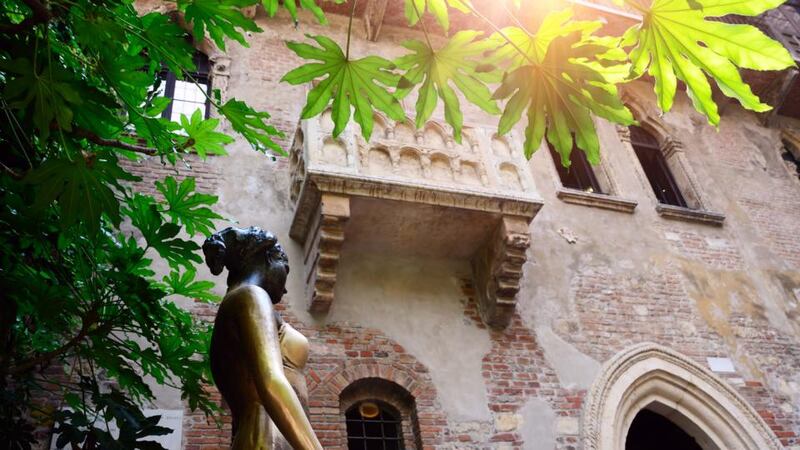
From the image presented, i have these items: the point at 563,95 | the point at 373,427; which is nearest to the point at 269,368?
the point at 563,95

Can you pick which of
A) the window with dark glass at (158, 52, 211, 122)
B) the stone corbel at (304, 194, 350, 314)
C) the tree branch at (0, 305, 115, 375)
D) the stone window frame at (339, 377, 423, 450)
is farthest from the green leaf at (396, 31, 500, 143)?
the window with dark glass at (158, 52, 211, 122)

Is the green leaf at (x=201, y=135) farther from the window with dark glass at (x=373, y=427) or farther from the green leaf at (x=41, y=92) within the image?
the window with dark glass at (x=373, y=427)

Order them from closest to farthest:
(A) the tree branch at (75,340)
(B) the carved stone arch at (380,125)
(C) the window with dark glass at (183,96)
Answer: (A) the tree branch at (75,340) < (B) the carved stone arch at (380,125) < (C) the window with dark glass at (183,96)

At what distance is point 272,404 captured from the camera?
1893mm

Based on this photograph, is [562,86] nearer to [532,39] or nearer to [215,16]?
[532,39]

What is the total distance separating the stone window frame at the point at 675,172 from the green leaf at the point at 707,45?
6981mm

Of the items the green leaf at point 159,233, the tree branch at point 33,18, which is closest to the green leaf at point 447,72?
the tree branch at point 33,18

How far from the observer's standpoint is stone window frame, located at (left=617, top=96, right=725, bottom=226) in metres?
8.47

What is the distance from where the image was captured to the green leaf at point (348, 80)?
2.05 meters

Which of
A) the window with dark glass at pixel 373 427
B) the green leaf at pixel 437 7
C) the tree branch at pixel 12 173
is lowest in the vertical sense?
the green leaf at pixel 437 7

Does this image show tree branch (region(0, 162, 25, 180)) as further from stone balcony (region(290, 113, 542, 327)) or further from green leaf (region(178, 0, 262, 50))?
stone balcony (region(290, 113, 542, 327))

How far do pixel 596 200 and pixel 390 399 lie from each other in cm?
372

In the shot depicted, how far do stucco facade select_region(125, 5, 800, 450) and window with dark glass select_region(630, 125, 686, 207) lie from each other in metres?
0.21

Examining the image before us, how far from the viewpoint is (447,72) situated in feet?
6.73
